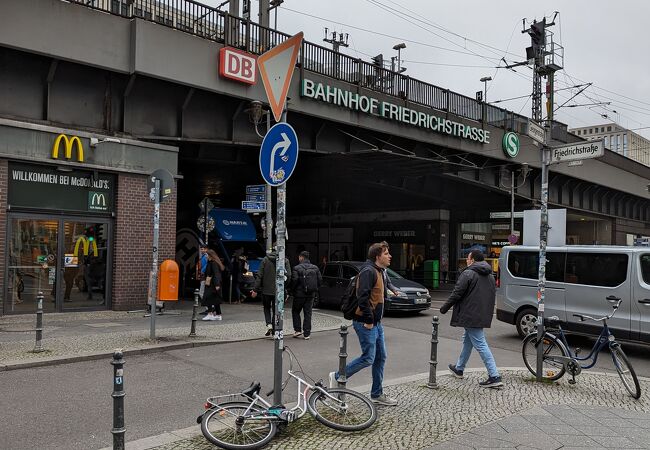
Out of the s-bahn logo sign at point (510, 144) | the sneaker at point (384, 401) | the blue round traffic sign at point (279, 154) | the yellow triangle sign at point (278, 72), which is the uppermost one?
the s-bahn logo sign at point (510, 144)

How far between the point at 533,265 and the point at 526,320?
1.14 metres

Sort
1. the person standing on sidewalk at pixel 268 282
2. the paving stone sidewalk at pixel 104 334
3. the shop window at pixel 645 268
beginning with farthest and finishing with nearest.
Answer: the person standing on sidewalk at pixel 268 282, the shop window at pixel 645 268, the paving stone sidewalk at pixel 104 334

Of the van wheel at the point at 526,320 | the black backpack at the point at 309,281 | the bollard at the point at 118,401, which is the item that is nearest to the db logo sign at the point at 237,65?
the black backpack at the point at 309,281

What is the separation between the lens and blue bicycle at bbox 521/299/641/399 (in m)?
6.74

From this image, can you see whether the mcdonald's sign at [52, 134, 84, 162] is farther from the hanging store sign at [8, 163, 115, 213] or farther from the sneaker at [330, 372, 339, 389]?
the sneaker at [330, 372, 339, 389]

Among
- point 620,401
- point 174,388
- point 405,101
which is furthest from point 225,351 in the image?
point 405,101

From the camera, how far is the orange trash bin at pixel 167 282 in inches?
439

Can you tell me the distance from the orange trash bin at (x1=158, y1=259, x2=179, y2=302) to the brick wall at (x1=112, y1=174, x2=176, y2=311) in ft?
7.80

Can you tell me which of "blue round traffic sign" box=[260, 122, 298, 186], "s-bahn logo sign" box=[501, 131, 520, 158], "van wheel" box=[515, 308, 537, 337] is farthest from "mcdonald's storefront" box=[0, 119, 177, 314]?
"s-bahn logo sign" box=[501, 131, 520, 158]

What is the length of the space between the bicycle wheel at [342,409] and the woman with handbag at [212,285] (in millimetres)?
7630

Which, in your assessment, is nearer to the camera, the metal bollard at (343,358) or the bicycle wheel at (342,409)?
the bicycle wheel at (342,409)

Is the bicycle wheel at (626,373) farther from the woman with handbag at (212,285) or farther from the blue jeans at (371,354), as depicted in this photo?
the woman with handbag at (212,285)

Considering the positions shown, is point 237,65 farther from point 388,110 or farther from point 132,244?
point 388,110

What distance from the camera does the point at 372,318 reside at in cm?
567
